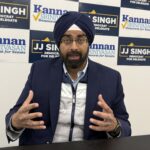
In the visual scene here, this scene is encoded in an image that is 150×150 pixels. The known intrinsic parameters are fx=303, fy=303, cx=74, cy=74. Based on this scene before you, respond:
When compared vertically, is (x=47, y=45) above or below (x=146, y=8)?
below

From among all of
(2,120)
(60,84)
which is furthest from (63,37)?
(2,120)

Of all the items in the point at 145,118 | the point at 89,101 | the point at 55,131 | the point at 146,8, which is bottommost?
the point at 145,118

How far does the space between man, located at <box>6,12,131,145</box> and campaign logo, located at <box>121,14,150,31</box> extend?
900mm

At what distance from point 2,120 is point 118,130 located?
0.88 metres

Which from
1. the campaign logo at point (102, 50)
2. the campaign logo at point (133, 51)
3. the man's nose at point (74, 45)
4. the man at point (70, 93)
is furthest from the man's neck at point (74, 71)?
the campaign logo at point (133, 51)

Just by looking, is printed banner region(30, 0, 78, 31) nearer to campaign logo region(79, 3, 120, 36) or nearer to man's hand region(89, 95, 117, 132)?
campaign logo region(79, 3, 120, 36)

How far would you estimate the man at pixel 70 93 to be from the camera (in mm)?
1312

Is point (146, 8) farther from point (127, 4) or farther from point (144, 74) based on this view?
point (144, 74)

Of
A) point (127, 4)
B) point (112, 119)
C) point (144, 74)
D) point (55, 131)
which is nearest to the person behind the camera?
point (112, 119)

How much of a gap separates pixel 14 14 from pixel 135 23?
0.94 m

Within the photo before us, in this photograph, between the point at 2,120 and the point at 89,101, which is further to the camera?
the point at 2,120

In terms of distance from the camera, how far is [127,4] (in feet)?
7.20

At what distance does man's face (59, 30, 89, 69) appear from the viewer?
1341 millimetres

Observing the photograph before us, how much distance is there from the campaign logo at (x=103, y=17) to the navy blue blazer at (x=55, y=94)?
0.70 meters
